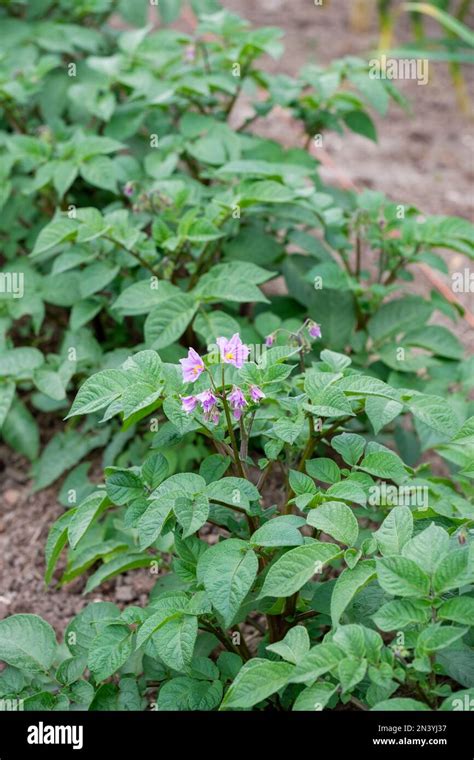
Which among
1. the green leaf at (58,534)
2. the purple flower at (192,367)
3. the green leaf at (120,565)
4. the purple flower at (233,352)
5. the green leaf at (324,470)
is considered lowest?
the green leaf at (120,565)

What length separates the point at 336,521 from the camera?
1667 millimetres

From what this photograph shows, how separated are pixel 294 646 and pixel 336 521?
0.21 m

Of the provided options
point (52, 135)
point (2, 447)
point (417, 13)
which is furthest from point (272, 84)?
point (417, 13)

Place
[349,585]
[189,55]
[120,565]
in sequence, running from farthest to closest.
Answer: [189,55], [120,565], [349,585]

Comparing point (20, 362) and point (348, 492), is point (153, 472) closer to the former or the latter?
point (348, 492)

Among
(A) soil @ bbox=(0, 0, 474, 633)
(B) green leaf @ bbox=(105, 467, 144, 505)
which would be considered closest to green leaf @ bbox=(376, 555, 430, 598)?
(B) green leaf @ bbox=(105, 467, 144, 505)

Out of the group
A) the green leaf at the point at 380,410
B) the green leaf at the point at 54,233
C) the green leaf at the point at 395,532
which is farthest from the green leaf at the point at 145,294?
the green leaf at the point at 395,532

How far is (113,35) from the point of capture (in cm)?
353

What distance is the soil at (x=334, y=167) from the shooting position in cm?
241

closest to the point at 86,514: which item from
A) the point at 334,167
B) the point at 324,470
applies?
the point at 324,470

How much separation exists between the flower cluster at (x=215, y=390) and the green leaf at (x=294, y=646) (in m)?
0.38

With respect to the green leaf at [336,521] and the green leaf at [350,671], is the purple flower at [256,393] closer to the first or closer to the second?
the green leaf at [336,521]

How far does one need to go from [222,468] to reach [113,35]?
2.23 metres
